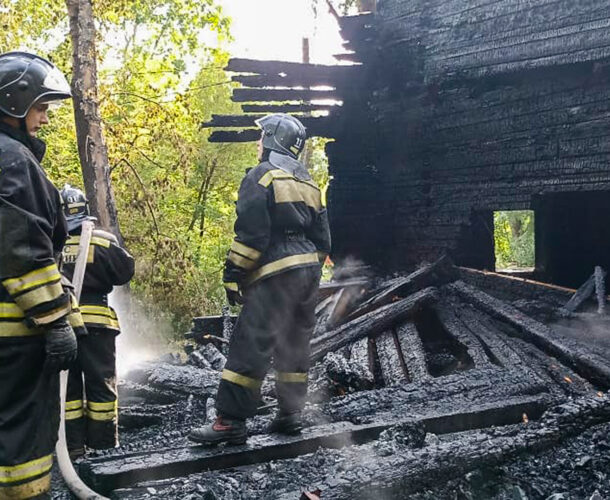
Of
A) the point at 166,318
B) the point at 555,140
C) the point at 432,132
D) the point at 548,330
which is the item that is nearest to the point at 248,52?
the point at 166,318

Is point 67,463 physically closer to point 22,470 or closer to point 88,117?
point 22,470

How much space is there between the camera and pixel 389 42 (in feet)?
31.3

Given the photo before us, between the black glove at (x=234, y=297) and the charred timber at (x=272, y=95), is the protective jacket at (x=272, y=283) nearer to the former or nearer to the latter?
the black glove at (x=234, y=297)

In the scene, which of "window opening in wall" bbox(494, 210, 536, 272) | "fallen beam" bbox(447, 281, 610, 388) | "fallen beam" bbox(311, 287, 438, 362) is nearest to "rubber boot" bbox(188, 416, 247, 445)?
"fallen beam" bbox(311, 287, 438, 362)

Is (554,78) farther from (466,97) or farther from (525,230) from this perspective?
(525,230)

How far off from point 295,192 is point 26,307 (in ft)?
6.82

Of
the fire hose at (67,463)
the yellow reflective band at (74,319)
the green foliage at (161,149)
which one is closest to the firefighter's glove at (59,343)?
the yellow reflective band at (74,319)

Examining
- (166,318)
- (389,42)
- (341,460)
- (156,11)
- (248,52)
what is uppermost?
(248,52)

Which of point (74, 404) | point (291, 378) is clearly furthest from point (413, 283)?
point (74, 404)

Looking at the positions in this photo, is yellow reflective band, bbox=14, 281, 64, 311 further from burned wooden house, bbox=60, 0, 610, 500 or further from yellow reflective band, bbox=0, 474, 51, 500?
burned wooden house, bbox=60, 0, 610, 500

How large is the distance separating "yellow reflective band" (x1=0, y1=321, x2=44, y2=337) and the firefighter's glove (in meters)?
0.10

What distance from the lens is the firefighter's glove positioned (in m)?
2.76

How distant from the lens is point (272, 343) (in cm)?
405

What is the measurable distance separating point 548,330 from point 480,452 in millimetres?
3186
